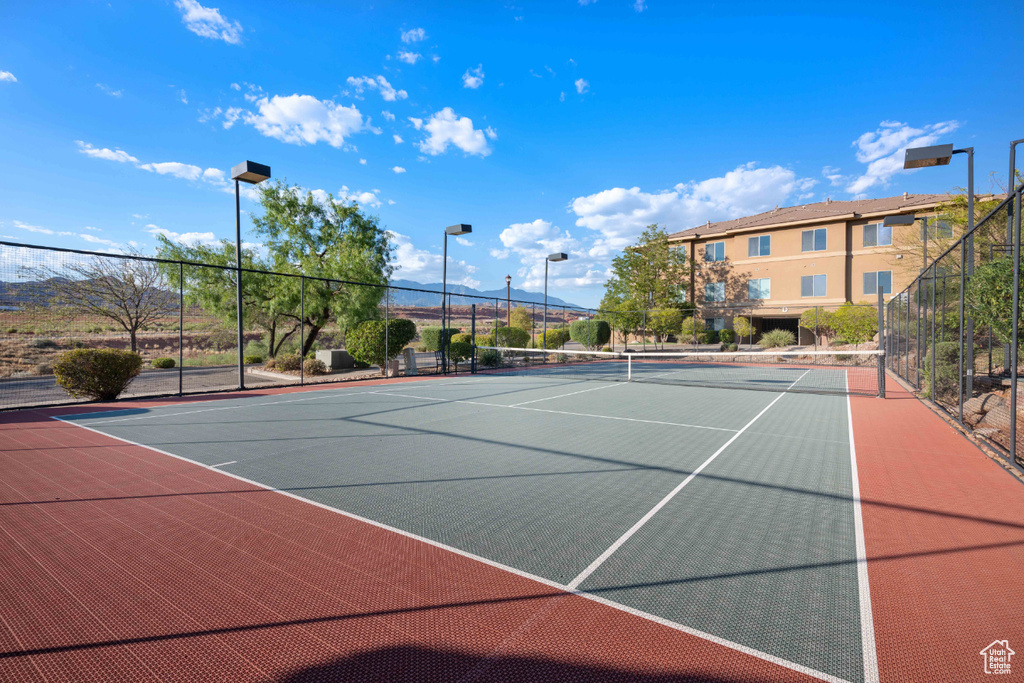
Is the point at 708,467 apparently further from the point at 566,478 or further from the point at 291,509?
the point at 291,509

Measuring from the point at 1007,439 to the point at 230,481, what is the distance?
9.71 metres

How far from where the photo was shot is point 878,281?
30.4 metres

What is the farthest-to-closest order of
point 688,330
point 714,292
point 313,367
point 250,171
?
point 714,292 → point 688,330 → point 313,367 → point 250,171

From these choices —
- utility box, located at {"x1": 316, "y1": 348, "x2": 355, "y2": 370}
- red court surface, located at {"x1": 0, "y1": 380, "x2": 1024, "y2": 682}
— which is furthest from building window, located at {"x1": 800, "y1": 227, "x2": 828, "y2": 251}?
red court surface, located at {"x1": 0, "y1": 380, "x2": 1024, "y2": 682}

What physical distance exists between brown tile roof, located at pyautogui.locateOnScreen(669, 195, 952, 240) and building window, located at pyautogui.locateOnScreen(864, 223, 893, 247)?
97 cm

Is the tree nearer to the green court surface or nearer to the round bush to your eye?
the green court surface

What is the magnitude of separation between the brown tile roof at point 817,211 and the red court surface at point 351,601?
32208 mm

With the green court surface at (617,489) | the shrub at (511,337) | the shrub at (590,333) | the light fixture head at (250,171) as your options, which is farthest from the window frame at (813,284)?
the light fixture head at (250,171)

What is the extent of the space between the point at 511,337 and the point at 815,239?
2370cm

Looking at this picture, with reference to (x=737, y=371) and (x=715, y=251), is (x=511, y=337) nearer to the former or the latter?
(x=737, y=371)

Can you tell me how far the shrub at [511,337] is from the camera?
22.7m

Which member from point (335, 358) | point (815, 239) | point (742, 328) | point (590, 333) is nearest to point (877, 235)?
point (815, 239)

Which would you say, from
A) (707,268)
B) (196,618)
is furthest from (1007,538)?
(707,268)

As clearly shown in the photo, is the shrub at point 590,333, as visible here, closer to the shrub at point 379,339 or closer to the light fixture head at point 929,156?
the shrub at point 379,339
